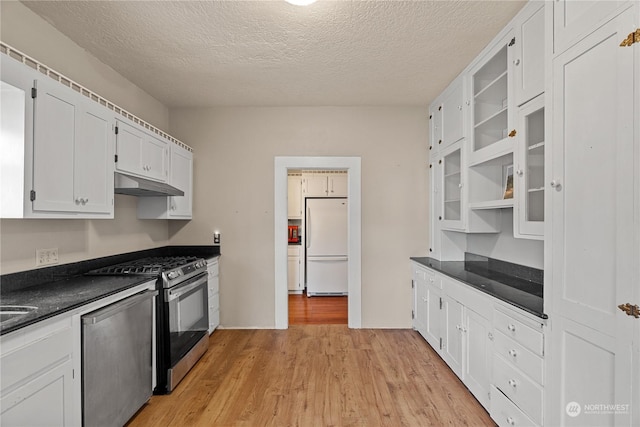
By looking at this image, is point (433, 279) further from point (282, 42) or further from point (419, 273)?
point (282, 42)

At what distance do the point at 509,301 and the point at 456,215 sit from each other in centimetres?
149

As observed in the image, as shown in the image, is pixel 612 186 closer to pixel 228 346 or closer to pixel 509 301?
pixel 509 301

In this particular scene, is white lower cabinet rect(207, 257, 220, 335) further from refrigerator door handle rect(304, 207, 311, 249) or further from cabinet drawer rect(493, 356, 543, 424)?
cabinet drawer rect(493, 356, 543, 424)

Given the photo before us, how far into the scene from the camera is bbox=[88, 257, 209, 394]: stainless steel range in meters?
2.46

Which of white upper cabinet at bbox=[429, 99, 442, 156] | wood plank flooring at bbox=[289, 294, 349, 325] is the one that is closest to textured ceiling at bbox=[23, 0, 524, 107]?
white upper cabinet at bbox=[429, 99, 442, 156]

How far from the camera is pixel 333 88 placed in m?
3.33

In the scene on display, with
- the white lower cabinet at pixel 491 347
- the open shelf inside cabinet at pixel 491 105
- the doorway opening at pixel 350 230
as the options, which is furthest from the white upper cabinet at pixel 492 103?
the doorway opening at pixel 350 230

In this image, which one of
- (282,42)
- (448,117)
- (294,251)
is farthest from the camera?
(294,251)

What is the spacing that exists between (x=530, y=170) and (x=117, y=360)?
9.36ft

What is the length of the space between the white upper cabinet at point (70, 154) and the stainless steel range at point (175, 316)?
57 cm

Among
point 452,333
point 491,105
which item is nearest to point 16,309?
point 452,333

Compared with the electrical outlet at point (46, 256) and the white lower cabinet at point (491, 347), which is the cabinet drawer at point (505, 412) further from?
the electrical outlet at point (46, 256)

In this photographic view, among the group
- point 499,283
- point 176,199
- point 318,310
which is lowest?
point 318,310

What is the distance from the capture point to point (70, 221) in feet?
7.68
